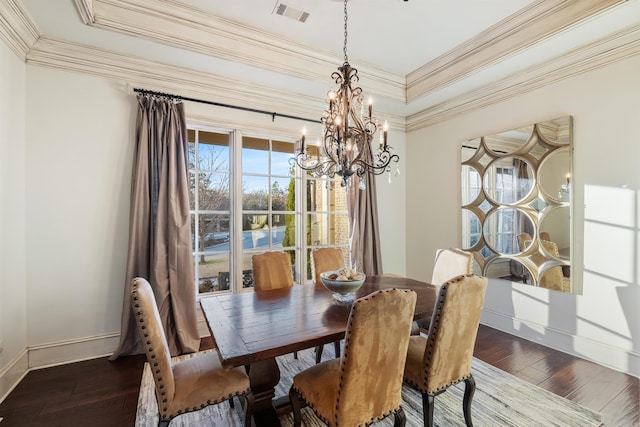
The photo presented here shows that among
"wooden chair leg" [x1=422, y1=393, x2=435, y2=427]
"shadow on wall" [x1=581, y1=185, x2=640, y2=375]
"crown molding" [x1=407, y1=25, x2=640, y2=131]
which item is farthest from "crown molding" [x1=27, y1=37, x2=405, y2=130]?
"wooden chair leg" [x1=422, y1=393, x2=435, y2=427]

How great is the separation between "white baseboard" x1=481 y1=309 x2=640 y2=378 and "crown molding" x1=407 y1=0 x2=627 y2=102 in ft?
8.83

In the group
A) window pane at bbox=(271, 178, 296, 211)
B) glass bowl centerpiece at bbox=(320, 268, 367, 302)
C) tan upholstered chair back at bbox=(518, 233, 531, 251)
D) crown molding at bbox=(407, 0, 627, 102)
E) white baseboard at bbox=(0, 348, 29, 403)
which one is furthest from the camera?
window pane at bbox=(271, 178, 296, 211)

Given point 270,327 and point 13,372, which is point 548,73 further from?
point 13,372

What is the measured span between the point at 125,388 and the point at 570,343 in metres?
3.87

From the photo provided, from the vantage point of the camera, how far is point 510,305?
3.23 meters

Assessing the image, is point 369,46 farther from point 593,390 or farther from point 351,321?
point 593,390

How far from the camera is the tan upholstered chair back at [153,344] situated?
54.5 inches

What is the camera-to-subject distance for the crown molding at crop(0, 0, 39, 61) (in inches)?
79.5

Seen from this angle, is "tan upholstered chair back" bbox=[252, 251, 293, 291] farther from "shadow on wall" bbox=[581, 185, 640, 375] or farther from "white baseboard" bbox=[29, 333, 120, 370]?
"shadow on wall" bbox=[581, 185, 640, 375]

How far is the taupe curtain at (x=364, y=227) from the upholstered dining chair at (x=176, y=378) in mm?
2418

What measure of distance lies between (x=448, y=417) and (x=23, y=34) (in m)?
4.16

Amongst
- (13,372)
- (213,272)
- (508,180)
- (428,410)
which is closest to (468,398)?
(428,410)

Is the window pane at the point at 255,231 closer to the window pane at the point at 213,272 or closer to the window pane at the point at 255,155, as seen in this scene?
the window pane at the point at 213,272

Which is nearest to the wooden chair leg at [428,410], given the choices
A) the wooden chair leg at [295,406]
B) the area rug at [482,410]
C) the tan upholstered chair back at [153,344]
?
the area rug at [482,410]
